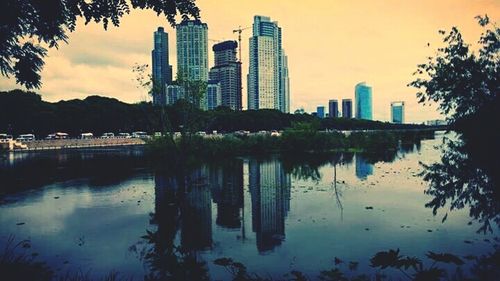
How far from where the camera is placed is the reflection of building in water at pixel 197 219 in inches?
512

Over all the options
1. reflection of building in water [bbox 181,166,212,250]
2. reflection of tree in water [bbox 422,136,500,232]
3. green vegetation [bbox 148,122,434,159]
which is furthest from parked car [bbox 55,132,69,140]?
reflection of tree in water [bbox 422,136,500,232]

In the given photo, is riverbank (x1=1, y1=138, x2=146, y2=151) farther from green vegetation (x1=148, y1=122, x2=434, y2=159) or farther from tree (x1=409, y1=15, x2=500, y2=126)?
tree (x1=409, y1=15, x2=500, y2=126)

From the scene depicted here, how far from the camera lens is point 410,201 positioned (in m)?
19.6

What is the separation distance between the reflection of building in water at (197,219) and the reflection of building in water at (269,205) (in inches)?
77.0

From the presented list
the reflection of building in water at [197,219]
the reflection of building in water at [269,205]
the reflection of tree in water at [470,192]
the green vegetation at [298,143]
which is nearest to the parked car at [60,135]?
the green vegetation at [298,143]

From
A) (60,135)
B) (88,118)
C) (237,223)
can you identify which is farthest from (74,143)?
(237,223)

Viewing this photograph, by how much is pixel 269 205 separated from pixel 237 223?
3683 mm

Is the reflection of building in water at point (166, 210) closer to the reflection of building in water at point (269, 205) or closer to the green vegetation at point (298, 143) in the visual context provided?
the reflection of building in water at point (269, 205)

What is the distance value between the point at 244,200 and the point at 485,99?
13981 mm

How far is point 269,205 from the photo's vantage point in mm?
19312

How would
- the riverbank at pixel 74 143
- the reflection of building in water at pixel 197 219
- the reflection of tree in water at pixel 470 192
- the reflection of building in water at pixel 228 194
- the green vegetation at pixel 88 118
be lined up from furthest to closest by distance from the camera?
the green vegetation at pixel 88 118
the riverbank at pixel 74 143
the reflection of building in water at pixel 228 194
the reflection of tree in water at pixel 470 192
the reflection of building in water at pixel 197 219

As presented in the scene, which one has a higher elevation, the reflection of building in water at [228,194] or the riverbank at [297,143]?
the riverbank at [297,143]

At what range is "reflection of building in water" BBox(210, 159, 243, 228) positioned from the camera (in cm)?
1661

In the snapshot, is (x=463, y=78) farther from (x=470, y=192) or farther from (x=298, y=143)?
(x=298, y=143)
